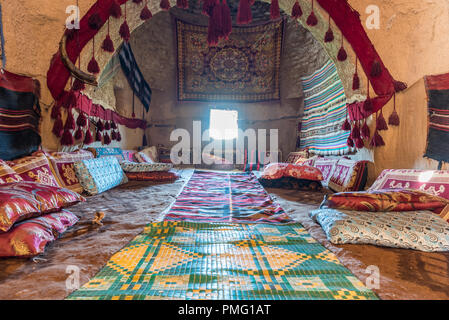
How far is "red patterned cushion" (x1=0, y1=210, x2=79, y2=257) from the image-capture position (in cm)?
98

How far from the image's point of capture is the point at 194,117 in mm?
6316

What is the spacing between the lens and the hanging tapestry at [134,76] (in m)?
4.46

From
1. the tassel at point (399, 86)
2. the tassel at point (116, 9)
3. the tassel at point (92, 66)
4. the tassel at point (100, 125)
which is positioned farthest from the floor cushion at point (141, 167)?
the tassel at point (399, 86)

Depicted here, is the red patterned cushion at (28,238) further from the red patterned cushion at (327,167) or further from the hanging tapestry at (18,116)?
the red patterned cushion at (327,167)

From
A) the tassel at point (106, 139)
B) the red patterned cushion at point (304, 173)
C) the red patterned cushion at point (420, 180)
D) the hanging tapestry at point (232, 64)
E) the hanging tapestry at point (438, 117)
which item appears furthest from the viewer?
the hanging tapestry at point (232, 64)

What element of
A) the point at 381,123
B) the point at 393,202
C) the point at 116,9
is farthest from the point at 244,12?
the point at 393,202

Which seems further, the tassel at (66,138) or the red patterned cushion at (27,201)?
the tassel at (66,138)

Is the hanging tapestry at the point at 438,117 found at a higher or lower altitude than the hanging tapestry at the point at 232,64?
lower

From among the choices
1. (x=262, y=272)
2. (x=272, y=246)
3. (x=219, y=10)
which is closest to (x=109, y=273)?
(x=262, y=272)

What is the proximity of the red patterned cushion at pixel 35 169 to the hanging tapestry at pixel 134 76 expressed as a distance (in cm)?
287

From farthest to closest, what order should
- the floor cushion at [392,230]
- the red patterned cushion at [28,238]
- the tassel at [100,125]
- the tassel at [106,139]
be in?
the tassel at [106,139], the tassel at [100,125], the floor cushion at [392,230], the red patterned cushion at [28,238]

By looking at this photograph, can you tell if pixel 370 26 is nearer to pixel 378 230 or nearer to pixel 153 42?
pixel 378 230

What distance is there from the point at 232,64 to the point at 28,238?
18.7 ft

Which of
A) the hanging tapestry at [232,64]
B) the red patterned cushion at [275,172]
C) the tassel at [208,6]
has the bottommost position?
the red patterned cushion at [275,172]
